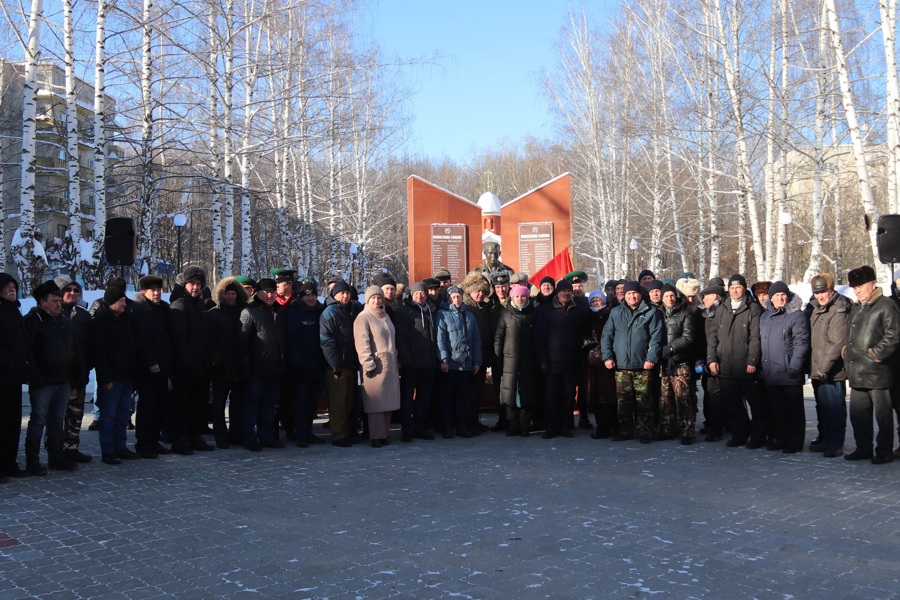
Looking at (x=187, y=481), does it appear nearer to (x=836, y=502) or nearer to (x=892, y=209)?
(x=836, y=502)

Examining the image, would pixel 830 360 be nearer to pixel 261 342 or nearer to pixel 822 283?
pixel 822 283

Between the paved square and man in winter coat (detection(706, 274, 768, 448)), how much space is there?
524mm

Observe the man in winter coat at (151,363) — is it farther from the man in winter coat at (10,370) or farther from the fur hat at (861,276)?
the fur hat at (861,276)

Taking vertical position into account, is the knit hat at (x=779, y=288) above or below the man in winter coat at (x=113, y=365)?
above

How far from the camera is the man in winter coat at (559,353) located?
10.2 meters

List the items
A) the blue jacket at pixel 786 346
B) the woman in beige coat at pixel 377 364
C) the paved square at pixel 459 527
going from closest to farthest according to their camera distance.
Answer: 1. the paved square at pixel 459 527
2. the blue jacket at pixel 786 346
3. the woman in beige coat at pixel 377 364

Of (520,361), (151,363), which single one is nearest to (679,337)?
(520,361)

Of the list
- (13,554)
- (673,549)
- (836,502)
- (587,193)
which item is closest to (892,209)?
(836,502)

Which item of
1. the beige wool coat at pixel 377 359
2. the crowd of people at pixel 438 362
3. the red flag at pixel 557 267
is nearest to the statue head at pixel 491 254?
the red flag at pixel 557 267

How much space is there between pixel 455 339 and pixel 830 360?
4.13 meters

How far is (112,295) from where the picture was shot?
8680 millimetres

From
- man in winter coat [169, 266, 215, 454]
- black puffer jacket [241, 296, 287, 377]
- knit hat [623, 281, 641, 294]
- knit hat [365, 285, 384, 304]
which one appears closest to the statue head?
knit hat [623, 281, 641, 294]

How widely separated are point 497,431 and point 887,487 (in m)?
4.77

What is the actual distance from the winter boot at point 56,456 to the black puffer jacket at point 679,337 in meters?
6.40
